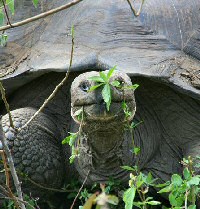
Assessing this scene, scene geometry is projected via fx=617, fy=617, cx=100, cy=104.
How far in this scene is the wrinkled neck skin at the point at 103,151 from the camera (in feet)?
10.1

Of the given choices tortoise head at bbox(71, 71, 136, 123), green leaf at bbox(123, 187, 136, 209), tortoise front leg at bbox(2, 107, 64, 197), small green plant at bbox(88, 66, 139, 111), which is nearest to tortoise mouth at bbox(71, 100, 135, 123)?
tortoise head at bbox(71, 71, 136, 123)

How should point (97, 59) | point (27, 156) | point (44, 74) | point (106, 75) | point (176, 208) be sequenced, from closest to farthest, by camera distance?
point (176, 208), point (106, 75), point (97, 59), point (27, 156), point (44, 74)

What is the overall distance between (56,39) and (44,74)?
0.25m

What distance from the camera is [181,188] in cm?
257

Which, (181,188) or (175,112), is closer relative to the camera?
(181,188)

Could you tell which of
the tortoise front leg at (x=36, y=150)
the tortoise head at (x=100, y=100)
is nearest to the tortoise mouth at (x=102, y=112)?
the tortoise head at (x=100, y=100)

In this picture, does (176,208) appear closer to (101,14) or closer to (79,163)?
(79,163)

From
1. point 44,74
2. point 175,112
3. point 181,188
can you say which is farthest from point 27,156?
point 181,188

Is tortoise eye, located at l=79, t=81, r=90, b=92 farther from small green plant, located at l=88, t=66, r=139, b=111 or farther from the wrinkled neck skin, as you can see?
small green plant, located at l=88, t=66, r=139, b=111

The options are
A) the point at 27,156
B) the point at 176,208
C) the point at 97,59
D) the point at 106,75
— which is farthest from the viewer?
the point at 27,156

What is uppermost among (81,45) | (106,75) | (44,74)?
(106,75)

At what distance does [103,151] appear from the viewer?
3.33m

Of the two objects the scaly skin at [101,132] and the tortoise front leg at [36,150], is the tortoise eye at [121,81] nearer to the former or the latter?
Result: the scaly skin at [101,132]

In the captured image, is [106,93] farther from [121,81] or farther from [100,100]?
[121,81]
